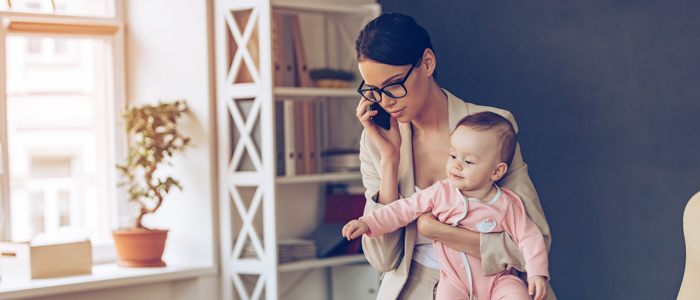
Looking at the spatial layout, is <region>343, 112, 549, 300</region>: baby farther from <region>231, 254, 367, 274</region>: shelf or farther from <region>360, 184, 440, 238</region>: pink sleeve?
<region>231, 254, 367, 274</region>: shelf

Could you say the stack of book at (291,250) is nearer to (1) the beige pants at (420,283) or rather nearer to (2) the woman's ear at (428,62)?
(1) the beige pants at (420,283)

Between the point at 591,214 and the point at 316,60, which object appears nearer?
the point at 591,214

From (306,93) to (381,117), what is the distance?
155 centimetres

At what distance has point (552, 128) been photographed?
2531 millimetres

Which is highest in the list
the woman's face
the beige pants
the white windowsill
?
the woman's face

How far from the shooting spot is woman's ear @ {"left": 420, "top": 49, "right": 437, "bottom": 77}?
176cm

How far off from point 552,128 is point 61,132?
2590 mm

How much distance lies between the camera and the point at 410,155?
1.87 metres

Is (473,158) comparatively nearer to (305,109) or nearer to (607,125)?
(607,125)

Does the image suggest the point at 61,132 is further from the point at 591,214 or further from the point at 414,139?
the point at 591,214

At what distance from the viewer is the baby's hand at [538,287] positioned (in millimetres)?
1541

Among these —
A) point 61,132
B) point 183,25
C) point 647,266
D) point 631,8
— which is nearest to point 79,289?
point 61,132

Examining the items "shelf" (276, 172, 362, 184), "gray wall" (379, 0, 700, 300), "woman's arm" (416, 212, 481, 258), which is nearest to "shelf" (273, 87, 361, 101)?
"shelf" (276, 172, 362, 184)

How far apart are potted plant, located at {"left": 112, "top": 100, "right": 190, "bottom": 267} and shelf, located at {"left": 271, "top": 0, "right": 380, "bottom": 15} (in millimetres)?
735
